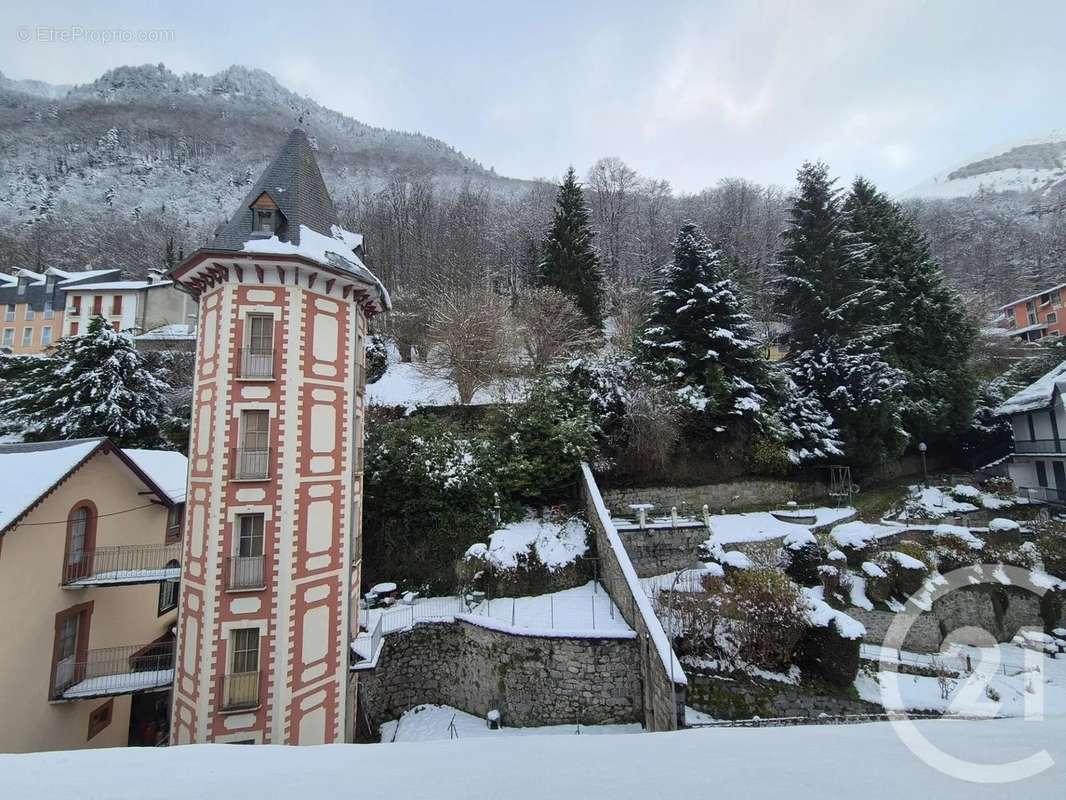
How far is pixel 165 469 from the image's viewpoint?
15.0m

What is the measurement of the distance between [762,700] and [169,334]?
3561 cm

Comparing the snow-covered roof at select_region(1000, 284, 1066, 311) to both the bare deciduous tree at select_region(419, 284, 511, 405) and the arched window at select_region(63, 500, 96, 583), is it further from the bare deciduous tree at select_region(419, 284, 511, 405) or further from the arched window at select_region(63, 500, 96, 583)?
the arched window at select_region(63, 500, 96, 583)

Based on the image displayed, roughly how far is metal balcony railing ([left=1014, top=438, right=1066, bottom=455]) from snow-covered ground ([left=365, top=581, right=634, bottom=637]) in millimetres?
24692

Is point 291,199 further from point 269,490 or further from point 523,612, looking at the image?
point 523,612

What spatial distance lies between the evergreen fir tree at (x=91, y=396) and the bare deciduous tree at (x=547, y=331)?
17450 mm

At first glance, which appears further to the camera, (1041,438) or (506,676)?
(1041,438)

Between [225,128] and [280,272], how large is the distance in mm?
100515

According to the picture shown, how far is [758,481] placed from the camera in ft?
66.5

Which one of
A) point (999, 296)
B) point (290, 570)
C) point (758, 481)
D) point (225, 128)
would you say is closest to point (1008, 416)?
point (758, 481)

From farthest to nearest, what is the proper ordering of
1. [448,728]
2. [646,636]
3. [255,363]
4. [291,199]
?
[448,728], [291,199], [646,636], [255,363]

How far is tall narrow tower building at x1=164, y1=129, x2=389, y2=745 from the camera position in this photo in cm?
953

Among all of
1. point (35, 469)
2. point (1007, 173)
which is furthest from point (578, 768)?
point (1007, 173)

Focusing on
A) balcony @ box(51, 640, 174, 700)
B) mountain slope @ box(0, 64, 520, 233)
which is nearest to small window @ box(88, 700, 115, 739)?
balcony @ box(51, 640, 174, 700)

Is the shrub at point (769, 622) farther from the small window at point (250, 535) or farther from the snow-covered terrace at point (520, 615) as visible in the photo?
the small window at point (250, 535)
